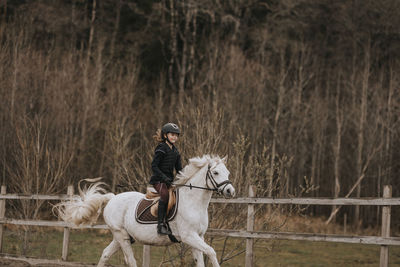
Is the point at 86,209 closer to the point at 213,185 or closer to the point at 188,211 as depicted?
the point at 188,211

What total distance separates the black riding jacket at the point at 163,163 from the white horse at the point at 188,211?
0.19 m

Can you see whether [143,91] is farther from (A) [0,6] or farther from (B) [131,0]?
(A) [0,6]

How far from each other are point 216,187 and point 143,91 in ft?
75.9

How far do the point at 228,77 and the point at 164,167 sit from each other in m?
18.2

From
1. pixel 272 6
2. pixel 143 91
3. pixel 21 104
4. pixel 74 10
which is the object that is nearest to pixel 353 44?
pixel 272 6

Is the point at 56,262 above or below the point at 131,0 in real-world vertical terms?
below

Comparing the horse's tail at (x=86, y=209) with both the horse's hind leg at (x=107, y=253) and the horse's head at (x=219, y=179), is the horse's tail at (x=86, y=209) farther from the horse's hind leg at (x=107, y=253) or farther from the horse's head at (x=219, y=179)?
the horse's head at (x=219, y=179)

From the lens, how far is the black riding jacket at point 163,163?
7754mm

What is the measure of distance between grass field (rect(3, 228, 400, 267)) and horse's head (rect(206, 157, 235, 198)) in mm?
5154

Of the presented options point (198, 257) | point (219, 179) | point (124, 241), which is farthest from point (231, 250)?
point (219, 179)

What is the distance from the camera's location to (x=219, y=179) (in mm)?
7289

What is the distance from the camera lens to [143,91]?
98.5ft

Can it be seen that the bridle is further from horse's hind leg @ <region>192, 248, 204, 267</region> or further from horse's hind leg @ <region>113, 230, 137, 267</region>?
horse's hind leg @ <region>113, 230, 137, 267</region>

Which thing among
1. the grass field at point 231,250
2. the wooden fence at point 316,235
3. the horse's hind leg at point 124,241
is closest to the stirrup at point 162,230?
the horse's hind leg at point 124,241
